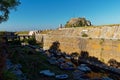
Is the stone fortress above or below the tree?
below

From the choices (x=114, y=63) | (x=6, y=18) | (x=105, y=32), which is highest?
(x=6, y=18)

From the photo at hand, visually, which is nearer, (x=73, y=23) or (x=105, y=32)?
(x=105, y=32)

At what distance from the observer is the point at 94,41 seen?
74.2 feet

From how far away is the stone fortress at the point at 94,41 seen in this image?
20.6 metres

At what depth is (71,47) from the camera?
25.8 meters

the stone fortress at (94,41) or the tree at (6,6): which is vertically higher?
the tree at (6,6)

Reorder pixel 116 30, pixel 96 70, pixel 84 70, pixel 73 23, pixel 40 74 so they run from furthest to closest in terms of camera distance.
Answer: pixel 73 23 → pixel 116 30 → pixel 96 70 → pixel 84 70 → pixel 40 74

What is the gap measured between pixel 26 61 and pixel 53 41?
14.0 meters

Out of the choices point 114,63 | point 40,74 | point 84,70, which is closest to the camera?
point 40,74

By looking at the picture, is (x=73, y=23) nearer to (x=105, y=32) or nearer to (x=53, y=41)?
(x=53, y=41)

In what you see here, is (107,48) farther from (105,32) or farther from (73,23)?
(73,23)

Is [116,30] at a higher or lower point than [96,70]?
higher

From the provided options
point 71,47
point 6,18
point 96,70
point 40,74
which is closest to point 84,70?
point 96,70

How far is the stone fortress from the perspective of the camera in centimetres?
2064
